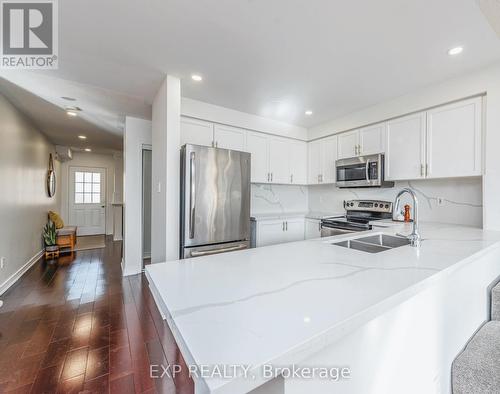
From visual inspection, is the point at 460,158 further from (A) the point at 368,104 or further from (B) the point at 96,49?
(B) the point at 96,49

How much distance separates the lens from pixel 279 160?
385 centimetres

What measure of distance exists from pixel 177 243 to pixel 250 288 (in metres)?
1.71

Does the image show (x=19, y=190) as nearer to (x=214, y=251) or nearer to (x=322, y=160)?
(x=214, y=251)

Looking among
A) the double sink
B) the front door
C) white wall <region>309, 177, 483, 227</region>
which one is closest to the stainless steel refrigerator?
the double sink

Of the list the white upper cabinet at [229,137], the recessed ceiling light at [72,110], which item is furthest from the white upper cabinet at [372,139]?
the recessed ceiling light at [72,110]

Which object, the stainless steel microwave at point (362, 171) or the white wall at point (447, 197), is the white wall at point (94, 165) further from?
the white wall at point (447, 197)

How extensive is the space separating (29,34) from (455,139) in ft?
13.2

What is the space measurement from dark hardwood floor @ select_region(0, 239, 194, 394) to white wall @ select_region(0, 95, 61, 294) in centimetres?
47

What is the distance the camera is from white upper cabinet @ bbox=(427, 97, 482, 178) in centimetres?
229

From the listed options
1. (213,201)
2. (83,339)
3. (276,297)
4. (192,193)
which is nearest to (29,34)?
(192,193)

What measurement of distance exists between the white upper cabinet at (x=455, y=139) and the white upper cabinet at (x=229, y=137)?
2323 mm

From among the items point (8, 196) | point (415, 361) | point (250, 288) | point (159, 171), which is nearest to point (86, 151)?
point (8, 196)

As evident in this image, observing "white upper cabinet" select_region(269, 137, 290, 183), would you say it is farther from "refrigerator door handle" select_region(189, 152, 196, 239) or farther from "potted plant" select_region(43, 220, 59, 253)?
"potted plant" select_region(43, 220, 59, 253)

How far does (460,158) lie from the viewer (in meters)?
2.39
